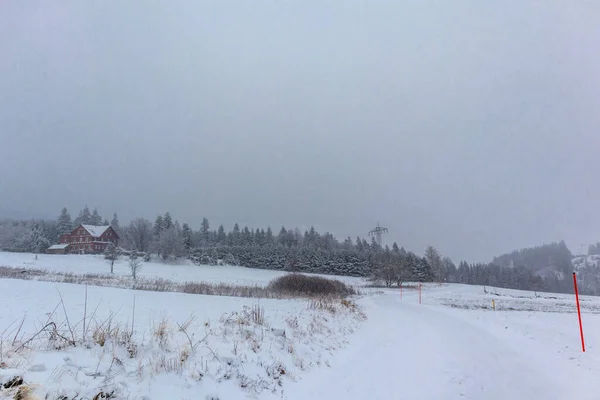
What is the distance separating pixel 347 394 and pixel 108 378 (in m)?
4.02

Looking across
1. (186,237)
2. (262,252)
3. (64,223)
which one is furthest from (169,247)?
(64,223)

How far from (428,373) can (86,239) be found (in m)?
88.6

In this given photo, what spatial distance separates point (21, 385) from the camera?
3.11 m

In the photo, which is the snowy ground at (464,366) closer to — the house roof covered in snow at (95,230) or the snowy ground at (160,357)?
the snowy ground at (160,357)

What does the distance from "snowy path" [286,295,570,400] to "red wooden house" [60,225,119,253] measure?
83.4 meters

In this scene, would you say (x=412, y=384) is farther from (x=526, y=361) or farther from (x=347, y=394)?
(x=526, y=361)

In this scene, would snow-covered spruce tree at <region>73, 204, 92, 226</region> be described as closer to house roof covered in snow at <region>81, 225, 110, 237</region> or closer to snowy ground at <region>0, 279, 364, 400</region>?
house roof covered in snow at <region>81, 225, 110, 237</region>

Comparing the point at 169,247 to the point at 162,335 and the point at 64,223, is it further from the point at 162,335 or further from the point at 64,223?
the point at 162,335

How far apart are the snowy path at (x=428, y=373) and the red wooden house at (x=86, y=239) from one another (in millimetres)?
83367

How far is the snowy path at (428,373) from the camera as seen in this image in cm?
591

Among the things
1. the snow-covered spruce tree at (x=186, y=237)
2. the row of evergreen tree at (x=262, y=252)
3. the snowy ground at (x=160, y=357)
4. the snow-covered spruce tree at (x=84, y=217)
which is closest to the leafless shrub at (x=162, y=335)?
the snowy ground at (x=160, y=357)

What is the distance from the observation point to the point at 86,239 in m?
77.1

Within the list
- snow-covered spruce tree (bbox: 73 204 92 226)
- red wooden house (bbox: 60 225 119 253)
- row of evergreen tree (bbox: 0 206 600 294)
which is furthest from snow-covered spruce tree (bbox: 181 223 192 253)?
snow-covered spruce tree (bbox: 73 204 92 226)

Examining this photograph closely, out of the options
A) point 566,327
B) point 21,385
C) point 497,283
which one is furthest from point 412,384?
point 497,283
